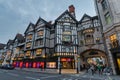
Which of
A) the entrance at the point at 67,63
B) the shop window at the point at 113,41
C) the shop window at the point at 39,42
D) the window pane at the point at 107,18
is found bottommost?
the entrance at the point at 67,63

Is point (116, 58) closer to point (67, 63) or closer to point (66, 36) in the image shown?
point (67, 63)

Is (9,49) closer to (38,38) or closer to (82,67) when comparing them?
(38,38)

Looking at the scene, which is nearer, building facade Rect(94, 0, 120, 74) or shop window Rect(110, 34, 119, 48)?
building facade Rect(94, 0, 120, 74)

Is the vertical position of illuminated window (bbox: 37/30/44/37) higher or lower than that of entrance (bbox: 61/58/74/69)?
higher

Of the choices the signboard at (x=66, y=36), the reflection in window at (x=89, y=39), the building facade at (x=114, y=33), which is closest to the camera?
the building facade at (x=114, y=33)

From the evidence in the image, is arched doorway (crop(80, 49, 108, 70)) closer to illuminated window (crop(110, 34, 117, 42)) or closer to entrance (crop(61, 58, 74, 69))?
entrance (crop(61, 58, 74, 69))

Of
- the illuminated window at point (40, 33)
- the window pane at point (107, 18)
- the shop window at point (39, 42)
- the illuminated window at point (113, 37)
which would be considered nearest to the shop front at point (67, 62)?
the shop window at point (39, 42)

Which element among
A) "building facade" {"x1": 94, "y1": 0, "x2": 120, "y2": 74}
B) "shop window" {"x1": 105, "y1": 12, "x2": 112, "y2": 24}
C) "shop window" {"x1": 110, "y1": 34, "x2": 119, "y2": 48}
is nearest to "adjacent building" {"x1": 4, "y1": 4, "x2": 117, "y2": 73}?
"shop window" {"x1": 105, "y1": 12, "x2": 112, "y2": 24}

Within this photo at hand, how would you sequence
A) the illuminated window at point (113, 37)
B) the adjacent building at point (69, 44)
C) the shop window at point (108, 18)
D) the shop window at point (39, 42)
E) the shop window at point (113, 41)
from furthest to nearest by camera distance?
the shop window at point (39, 42) < the adjacent building at point (69, 44) < the shop window at point (108, 18) < the illuminated window at point (113, 37) < the shop window at point (113, 41)

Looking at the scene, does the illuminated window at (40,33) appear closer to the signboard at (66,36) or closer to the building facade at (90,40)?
the signboard at (66,36)

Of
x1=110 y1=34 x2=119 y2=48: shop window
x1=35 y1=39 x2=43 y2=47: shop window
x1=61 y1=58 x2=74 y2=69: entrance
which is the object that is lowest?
x1=61 y1=58 x2=74 y2=69: entrance

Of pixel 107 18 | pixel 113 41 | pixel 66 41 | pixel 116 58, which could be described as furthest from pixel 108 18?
pixel 66 41

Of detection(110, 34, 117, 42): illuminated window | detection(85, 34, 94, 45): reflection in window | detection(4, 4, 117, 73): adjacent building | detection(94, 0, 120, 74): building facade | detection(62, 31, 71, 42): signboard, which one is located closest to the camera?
detection(94, 0, 120, 74): building facade

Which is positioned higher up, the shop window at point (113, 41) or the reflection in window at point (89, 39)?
the reflection in window at point (89, 39)
